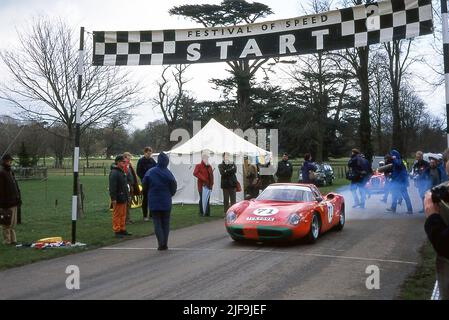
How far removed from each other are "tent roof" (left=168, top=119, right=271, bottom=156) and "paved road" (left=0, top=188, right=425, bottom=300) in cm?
852

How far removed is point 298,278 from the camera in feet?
22.5

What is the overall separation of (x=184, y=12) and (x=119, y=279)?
108 ft

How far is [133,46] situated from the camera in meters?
11.0

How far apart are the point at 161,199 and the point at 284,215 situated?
7.94 ft

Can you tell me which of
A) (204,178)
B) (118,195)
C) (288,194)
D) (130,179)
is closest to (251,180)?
(204,178)

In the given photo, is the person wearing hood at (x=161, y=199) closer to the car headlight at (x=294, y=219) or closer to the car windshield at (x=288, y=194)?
the car windshield at (x=288, y=194)

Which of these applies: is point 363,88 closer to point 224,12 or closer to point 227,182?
point 224,12

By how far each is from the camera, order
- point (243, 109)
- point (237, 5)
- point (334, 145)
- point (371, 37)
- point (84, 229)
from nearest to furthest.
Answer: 1. point (371, 37)
2. point (84, 229)
3. point (237, 5)
4. point (243, 109)
5. point (334, 145)

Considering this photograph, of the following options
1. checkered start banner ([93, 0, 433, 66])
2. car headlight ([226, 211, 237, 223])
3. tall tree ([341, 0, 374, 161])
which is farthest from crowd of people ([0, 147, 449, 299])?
tall tree ([341, 0, 374, 161])

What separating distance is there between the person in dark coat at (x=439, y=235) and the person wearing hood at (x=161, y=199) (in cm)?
678

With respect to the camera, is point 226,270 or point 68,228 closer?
point 226,270

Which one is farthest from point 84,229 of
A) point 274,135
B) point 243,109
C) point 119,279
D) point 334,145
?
point 334,145

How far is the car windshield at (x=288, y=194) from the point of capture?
10.6 metres

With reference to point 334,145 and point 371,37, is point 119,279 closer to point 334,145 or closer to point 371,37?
point 371,37
